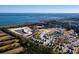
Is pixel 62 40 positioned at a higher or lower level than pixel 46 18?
lower

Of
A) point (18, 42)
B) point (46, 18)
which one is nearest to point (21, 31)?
point (18, 42)
